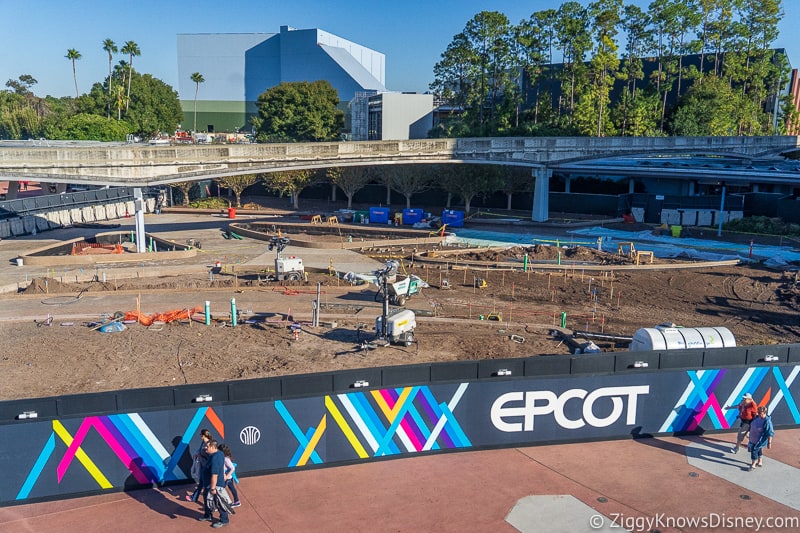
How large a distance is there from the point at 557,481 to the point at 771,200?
46.8 meters

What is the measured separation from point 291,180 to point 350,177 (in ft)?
17.8

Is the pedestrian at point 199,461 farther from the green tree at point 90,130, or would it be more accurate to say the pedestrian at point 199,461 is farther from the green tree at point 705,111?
the green tree at point 90,130

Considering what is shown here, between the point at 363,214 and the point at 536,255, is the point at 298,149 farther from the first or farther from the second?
the point at 536,255

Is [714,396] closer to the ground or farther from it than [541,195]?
closer to the ground

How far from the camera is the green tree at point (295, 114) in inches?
3423

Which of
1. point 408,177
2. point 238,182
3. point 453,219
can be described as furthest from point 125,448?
point 238,182

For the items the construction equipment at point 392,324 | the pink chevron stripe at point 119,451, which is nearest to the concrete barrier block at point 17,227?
the construction equipment at point 392,324

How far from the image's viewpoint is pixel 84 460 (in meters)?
13.8

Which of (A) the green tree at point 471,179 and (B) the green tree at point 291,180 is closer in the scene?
(A) the green tree at point 471,179

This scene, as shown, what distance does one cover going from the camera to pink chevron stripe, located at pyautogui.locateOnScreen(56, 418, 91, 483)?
13734mm

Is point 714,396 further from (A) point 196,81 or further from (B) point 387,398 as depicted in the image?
(A) point 196,81

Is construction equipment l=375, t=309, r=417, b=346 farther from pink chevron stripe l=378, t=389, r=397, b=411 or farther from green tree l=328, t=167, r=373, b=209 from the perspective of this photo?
green tree l=328, t=167, r=373, b=209

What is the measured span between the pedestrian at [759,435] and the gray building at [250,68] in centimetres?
9605

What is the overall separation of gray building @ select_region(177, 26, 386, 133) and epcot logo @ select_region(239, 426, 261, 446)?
313 feet
